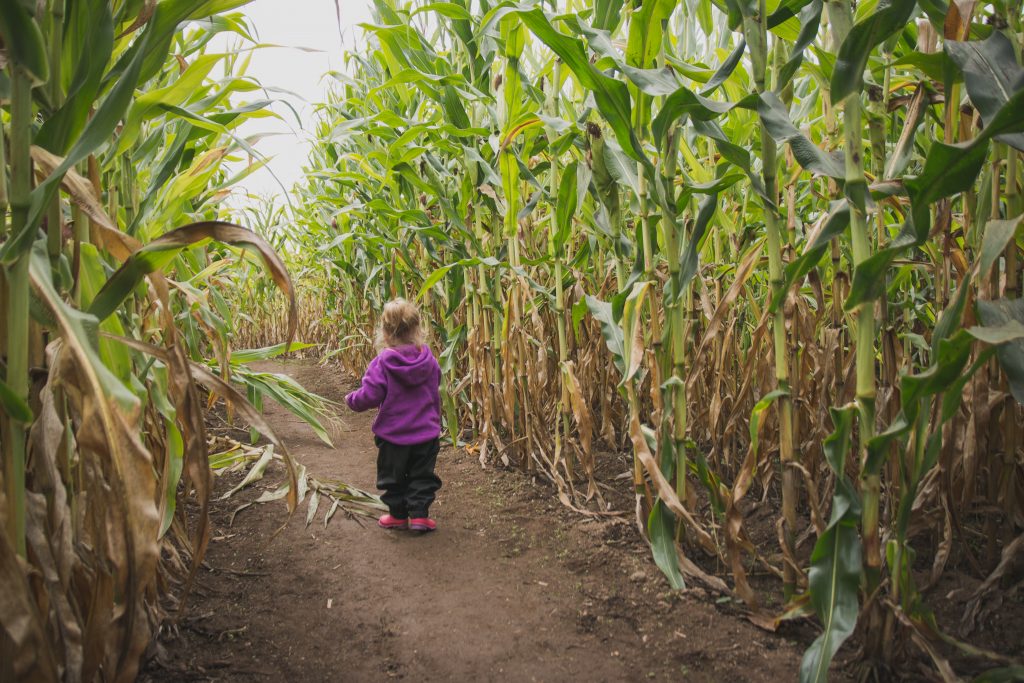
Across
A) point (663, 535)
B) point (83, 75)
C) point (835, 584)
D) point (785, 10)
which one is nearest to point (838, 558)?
point (835, 584)

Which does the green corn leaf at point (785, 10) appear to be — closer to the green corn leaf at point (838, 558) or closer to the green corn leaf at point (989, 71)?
the green corn leaf at point (989, 71)

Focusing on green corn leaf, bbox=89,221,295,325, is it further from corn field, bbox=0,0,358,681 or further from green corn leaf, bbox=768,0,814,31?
green corn leaf, bbox=768,0,814,31

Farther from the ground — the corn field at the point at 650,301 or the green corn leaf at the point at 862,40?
the green corn leaf at the point at 862,40

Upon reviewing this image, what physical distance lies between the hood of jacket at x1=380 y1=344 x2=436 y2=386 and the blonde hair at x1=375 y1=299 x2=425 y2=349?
0.04 m

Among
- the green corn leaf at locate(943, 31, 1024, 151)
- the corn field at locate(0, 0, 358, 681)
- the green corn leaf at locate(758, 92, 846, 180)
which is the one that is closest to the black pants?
the corn field at locate(0, 0, 358, 681)

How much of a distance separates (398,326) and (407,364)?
169 millimetres

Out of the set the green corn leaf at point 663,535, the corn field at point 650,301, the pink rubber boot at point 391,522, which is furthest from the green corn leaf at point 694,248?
the pink rubber boot at point 391,522

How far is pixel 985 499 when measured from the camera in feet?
5.44

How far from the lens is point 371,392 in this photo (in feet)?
8.43

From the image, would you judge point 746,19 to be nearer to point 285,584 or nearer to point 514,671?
point 514,671

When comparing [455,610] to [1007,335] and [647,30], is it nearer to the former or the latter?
[1007,335]

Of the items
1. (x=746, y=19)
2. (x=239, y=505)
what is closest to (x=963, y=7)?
(x=746, y=19)

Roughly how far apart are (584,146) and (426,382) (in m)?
1.21

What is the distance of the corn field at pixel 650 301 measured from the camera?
920mm
